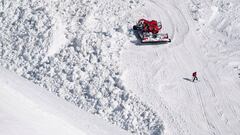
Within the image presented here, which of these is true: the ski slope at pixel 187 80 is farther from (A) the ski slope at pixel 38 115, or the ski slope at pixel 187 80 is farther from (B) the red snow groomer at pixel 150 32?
(A) the ski slope at pixel 38 115

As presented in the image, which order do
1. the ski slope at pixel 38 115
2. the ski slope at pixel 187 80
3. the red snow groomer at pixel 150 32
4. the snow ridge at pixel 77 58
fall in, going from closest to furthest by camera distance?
the ski slope at pixel 38 115
the ski slope at pixel 187 80
the snow ridge at pixel 77 58
the red snow groomer at pixel 150 32

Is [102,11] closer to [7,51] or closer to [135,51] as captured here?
[135,51]

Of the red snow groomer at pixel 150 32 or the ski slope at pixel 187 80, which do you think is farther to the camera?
the red snow groomer at pixel 150 32

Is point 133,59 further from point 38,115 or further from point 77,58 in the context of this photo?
point 38,115

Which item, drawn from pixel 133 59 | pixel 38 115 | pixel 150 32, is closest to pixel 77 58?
pixel 133 59

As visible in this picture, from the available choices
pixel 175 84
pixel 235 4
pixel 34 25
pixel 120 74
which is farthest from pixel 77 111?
pixel 235 4

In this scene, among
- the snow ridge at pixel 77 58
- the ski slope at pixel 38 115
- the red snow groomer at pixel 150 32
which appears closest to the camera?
the ski slope at pixel 38 115

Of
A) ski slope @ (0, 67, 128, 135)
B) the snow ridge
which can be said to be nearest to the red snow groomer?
the snow ridge

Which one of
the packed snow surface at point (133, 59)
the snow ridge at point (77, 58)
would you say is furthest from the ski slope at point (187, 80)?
the snow ridge at point (77, 58)
